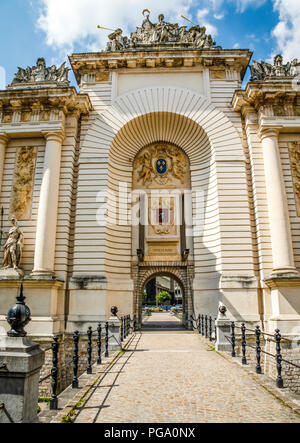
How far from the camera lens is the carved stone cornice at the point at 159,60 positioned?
20.6 m

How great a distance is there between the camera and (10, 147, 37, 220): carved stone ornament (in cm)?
1836

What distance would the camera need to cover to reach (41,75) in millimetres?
20312

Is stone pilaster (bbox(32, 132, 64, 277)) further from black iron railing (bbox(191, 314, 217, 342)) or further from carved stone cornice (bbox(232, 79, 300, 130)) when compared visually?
carved stone cornice (bbox(232, 79, 300, 130))

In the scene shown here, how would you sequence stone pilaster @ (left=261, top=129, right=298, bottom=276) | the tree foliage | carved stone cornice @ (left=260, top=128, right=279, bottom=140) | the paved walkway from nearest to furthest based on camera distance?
stone pilaster @ (left=261, top=129, right=298, bottom=276) → carved stone cornice @ (left=260, top=128, right=279, bottom=140) → the paved walkway → the tree foliage

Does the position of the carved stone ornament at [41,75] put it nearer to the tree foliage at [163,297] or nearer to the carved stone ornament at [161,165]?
the carved stone ornament at [161,165]

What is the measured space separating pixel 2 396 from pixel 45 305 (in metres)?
11.8

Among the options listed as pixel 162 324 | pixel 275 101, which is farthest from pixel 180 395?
pixel 162 324

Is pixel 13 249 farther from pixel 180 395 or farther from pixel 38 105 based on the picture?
pixel 180 395

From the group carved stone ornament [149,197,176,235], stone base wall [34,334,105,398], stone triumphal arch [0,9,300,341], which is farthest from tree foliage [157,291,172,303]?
stone base wall [34,334,105,398]

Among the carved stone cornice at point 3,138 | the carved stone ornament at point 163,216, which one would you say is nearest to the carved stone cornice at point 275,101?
the carved stone ornament at point 163,216

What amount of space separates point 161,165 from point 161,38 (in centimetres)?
865

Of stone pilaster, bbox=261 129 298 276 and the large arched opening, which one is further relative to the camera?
the large arched opening

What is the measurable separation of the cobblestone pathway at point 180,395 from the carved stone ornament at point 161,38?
1949cm

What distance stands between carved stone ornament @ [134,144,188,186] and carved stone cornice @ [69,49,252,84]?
5.15 metres
